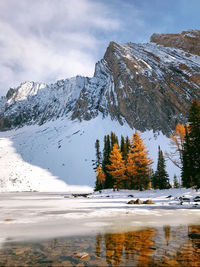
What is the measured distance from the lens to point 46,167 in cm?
8256

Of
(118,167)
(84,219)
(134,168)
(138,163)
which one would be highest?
(138,163)

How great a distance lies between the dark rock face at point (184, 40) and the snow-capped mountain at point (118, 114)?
14.5ft

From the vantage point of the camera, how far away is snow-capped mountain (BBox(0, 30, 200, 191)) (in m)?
81.8

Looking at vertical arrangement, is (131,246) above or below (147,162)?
below

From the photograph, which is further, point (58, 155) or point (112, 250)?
point (58, 155)

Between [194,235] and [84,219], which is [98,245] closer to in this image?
[194,235]

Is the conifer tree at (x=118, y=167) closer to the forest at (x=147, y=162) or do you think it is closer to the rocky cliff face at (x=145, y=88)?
the forest at (x=147, y=162)

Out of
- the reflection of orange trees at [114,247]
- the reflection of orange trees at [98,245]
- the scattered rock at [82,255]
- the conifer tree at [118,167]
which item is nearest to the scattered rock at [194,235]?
the reflection of orange trees at [114,247]

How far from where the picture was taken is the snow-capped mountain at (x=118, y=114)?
268 ft

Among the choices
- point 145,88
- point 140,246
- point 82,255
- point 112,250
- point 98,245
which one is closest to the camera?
point 82,255

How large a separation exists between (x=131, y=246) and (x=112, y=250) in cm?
69

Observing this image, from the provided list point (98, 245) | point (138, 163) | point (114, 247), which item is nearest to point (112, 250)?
point (114, 247)

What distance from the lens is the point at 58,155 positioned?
91438mm

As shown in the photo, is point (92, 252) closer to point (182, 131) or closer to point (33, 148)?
point (182, 131)
